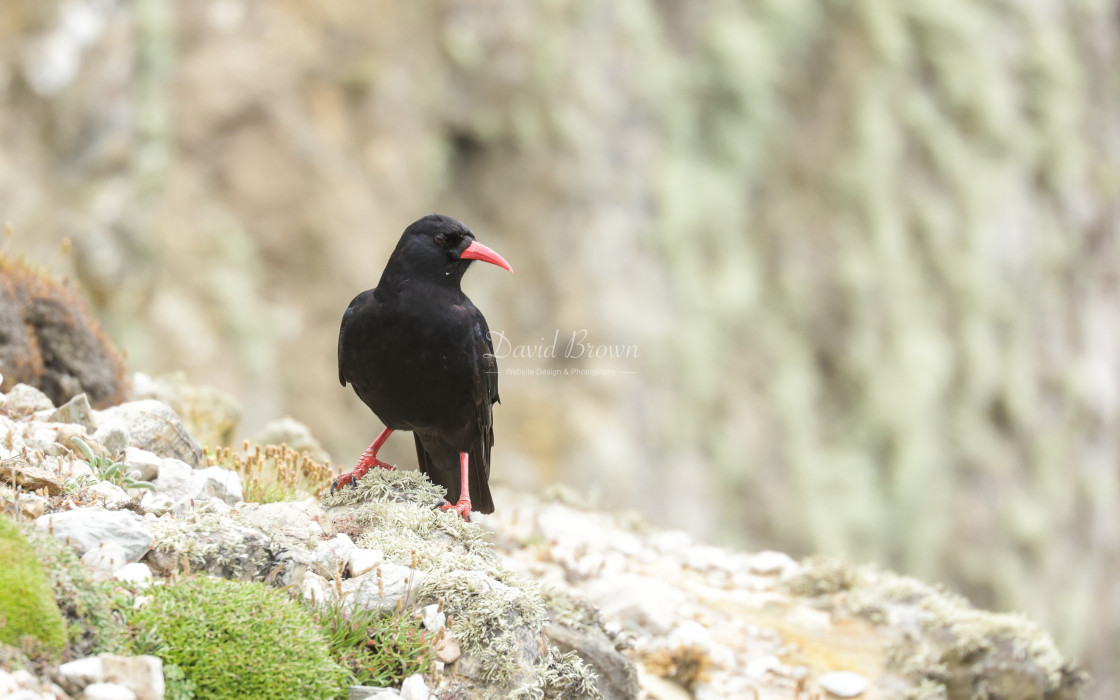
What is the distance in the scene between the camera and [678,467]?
1541 centimetres

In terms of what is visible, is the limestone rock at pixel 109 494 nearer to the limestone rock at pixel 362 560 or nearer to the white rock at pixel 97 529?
the white rock at pixel 97 529

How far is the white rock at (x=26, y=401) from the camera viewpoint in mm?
5398

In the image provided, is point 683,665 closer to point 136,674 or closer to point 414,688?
point 414,688

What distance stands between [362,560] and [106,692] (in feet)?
4.46

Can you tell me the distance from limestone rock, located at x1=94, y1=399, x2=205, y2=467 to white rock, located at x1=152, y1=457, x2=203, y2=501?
50 centimetres

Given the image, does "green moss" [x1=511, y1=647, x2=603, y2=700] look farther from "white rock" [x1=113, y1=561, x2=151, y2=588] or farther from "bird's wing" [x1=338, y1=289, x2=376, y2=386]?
"bird's wing" [x1=338, y1=289, x2=376, y2=386]

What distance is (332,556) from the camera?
438 cm

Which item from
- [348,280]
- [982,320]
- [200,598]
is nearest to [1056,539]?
[982,320]

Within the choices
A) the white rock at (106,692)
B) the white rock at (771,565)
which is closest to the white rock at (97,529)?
the white rock at (106,692)

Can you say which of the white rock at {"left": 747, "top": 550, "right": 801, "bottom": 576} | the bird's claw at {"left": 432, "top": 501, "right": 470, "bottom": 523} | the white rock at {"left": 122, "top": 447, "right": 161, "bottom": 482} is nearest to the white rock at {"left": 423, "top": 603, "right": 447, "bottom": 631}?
the bird's claw at {"left": 432, "top": 501, "right": 470, "bottom": 523}

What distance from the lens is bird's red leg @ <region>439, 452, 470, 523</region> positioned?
5453 mm

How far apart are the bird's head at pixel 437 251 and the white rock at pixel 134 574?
214 cm

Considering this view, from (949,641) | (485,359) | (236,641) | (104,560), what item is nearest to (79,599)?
(104,560)

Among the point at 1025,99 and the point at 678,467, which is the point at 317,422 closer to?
the point at 678,467
